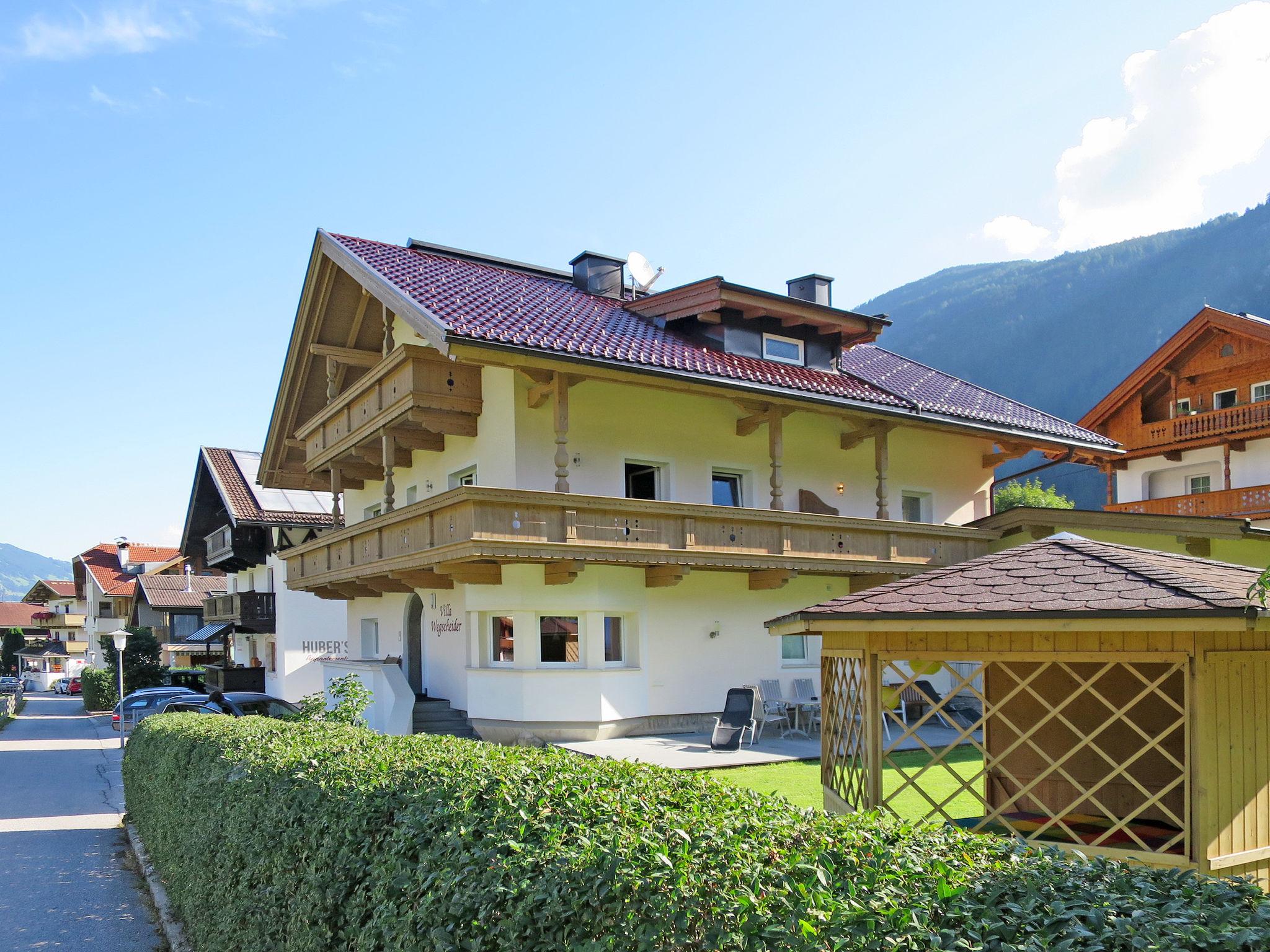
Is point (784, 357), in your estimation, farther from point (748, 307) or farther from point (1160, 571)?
point (1160, 571)

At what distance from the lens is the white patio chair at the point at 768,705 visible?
63.4ft

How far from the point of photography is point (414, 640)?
2430 cm

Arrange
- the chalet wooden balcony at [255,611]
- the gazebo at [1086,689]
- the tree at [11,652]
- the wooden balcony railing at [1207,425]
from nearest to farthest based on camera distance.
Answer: the gazebo at [1086,689]
the wooden balcony railing at [1207,425]
the chalet wooden balcony at [255,611]
the tree at [11,652]

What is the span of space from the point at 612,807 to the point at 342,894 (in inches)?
71.3

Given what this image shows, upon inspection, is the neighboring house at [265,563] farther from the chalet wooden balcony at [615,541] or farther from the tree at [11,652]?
the tree at [11,652]

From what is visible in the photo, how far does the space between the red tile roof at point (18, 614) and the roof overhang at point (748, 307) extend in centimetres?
9552

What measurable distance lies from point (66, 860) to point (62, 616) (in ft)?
291

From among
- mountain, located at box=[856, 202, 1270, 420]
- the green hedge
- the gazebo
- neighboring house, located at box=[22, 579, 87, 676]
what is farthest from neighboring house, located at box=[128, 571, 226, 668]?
mountain, located at box=[856, 202, 1270, 420]

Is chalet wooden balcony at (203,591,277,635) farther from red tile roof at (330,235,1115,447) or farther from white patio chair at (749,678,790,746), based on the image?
white patio chair at (749,678,790,746)

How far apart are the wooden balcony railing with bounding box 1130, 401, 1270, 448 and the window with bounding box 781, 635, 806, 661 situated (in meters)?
18.4

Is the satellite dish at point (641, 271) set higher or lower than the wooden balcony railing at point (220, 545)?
higher

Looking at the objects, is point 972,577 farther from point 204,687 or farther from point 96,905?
Answer: point 204,687

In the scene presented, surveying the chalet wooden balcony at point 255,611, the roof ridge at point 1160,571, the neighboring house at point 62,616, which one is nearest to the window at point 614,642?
the roof ridge at point 1160,571

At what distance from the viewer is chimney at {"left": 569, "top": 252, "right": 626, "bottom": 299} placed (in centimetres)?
2484
